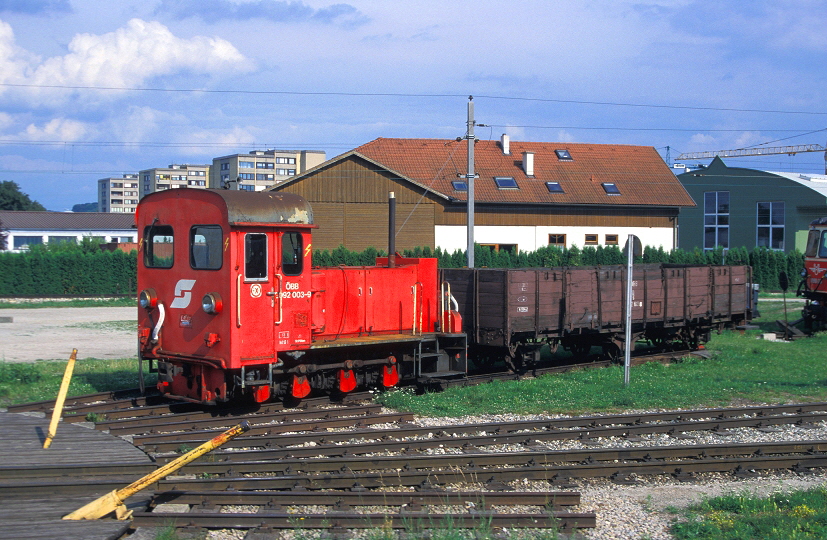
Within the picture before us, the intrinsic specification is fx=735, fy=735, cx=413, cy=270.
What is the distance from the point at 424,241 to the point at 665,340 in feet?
72.0

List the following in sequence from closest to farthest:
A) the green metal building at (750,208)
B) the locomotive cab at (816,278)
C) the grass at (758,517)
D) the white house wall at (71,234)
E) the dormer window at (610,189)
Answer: the grass at (758,517) → the locomotive cab at (816,278) → the dormer window at (610,189) → the green metal building at (750,208) → the white house wall at (71,234)

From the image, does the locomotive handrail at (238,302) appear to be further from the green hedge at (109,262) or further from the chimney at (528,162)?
the chimney at (528,162)

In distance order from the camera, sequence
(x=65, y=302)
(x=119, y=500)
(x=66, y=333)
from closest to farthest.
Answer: (x=119, y=500)
(x=66, y=333)
(x=65, y=302)

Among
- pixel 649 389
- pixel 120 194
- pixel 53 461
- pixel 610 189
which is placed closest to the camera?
pixel 53 461

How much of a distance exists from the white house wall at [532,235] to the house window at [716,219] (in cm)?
1362

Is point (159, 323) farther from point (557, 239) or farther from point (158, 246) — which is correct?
point (557, 239)

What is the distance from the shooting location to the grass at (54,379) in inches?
529

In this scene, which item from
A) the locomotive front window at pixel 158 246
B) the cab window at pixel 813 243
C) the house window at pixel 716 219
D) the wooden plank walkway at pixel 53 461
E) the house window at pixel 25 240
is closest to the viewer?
the wooden plank walkway at pixel 53 461

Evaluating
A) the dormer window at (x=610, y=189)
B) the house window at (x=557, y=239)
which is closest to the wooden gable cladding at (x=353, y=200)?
the house window at (x=557, y=239)

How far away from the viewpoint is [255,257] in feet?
36.9

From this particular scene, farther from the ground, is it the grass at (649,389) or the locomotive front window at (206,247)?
the locomotive front window at (206,247)

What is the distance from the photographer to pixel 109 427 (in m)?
10.4

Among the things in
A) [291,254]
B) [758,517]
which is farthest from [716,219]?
[758,517]

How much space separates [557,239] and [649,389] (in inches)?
1182
